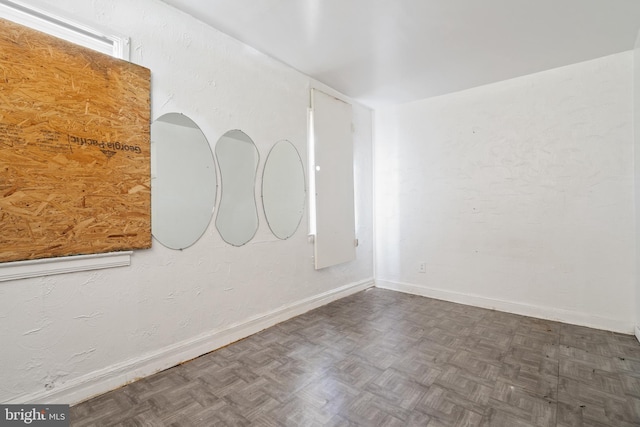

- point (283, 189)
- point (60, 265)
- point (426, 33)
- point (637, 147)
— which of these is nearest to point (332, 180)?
point (283, 189)

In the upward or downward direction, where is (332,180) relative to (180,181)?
upward

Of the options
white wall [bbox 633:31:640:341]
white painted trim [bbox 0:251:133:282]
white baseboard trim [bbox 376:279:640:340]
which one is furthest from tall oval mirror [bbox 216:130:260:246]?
white wall [bbox 633:31:640:341]

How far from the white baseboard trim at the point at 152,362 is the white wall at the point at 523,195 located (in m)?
2.07

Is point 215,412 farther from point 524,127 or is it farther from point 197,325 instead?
point 524,127

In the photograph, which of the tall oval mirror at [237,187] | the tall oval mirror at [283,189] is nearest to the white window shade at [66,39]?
the tall oval mirror at [237,187]

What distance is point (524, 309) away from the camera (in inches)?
128

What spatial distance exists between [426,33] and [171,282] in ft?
9.55

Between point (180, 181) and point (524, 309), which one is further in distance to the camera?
point (524, 309)

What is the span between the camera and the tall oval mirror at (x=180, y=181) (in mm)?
2141

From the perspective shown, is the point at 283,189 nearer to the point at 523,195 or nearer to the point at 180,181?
the point at 180,181

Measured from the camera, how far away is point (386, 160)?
14.4 feet

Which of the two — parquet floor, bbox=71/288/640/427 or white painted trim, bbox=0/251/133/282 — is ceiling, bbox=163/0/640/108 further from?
parquet floor, bbox=71/288/640/427

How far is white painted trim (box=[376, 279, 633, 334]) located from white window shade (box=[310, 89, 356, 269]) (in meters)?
1.02

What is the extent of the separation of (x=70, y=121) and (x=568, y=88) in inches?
170
